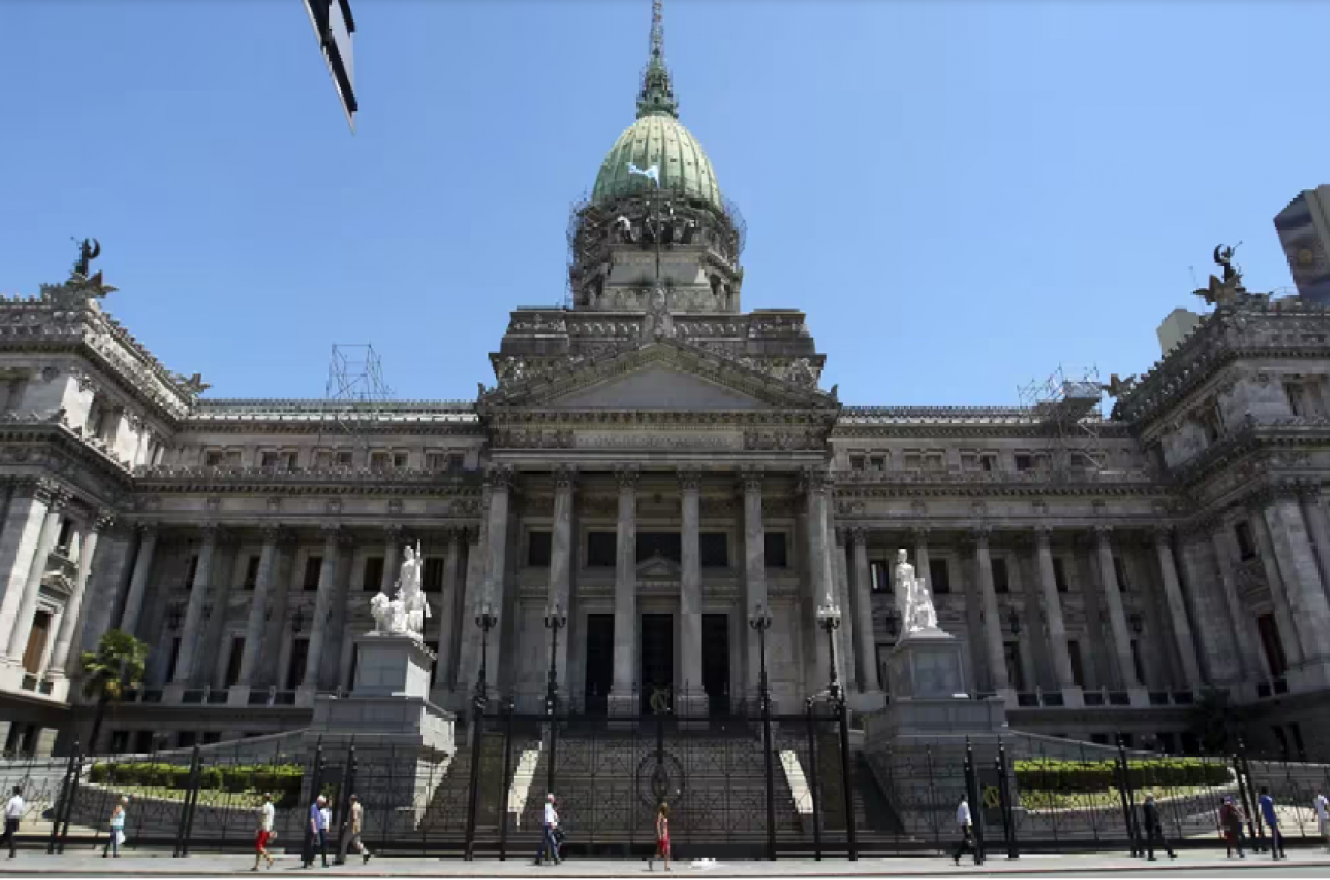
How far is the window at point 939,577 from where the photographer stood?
48.0 meters

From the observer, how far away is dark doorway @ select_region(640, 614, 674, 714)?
4203 cm

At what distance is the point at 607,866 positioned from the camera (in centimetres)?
1931

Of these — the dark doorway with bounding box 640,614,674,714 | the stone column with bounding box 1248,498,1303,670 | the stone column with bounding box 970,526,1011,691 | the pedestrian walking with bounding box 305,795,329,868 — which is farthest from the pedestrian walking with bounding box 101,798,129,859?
the stone column with bounding box 1248,498,1303,670

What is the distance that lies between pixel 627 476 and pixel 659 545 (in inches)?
194

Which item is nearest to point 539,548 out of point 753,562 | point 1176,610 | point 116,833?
point 753,562

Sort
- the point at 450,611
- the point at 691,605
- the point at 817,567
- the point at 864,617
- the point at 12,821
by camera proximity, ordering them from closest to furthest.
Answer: the point at 12,821 < the point at 691,605 < the point at 817,567 < the point at 450,611 < the point at 864,617

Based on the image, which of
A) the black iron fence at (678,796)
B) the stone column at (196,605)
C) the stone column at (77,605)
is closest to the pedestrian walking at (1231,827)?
the black iron fence at (678,796)

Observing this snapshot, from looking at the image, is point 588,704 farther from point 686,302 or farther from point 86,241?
point 86,241

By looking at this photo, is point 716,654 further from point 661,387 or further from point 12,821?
point 12,821

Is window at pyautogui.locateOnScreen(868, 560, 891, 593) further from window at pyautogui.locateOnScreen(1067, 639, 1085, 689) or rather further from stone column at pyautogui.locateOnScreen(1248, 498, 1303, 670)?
stone column at pyautogui.locateOnScreen(1248, 498, 1303, 670)

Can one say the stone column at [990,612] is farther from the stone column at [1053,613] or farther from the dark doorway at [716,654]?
the dark doorway at [716,654]

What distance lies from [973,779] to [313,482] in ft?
122

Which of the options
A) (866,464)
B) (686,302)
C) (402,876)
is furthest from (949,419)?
(402,876)

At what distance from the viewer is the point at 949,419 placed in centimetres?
5497
